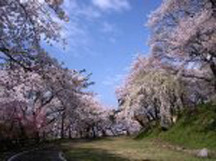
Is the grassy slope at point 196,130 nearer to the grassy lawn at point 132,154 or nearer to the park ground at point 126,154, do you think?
the park ground at point 126,154

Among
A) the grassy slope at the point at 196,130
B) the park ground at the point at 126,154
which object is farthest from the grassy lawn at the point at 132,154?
the grassy slope at the point at 196,130

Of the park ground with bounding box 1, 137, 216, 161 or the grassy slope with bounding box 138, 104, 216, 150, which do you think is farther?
the grassy slope with bounding box 138, 104, 216, 150

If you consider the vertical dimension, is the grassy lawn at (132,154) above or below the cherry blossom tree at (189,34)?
below

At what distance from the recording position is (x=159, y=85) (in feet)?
129

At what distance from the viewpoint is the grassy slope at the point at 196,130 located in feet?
88.0

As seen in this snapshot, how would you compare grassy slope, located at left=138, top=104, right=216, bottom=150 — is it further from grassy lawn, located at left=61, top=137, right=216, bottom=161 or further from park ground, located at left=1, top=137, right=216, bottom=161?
grassy lawn, located at left=61, top=137, right=216, bottom=161

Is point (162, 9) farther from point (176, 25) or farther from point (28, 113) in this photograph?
point (28, 113)

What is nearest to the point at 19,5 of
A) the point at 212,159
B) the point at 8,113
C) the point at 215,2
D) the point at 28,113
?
the point at 212,159

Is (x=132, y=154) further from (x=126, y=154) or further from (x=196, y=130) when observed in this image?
(x=196, y=130)

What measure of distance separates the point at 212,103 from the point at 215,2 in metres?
12.2

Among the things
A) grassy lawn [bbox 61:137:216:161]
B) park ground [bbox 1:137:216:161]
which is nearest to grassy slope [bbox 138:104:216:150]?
park ground [bbox 1:137:216:161]

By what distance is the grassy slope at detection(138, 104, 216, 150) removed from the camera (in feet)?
88.0

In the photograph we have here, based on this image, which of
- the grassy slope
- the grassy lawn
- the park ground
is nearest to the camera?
the grassy lawn

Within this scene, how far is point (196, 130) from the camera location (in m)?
30.1
